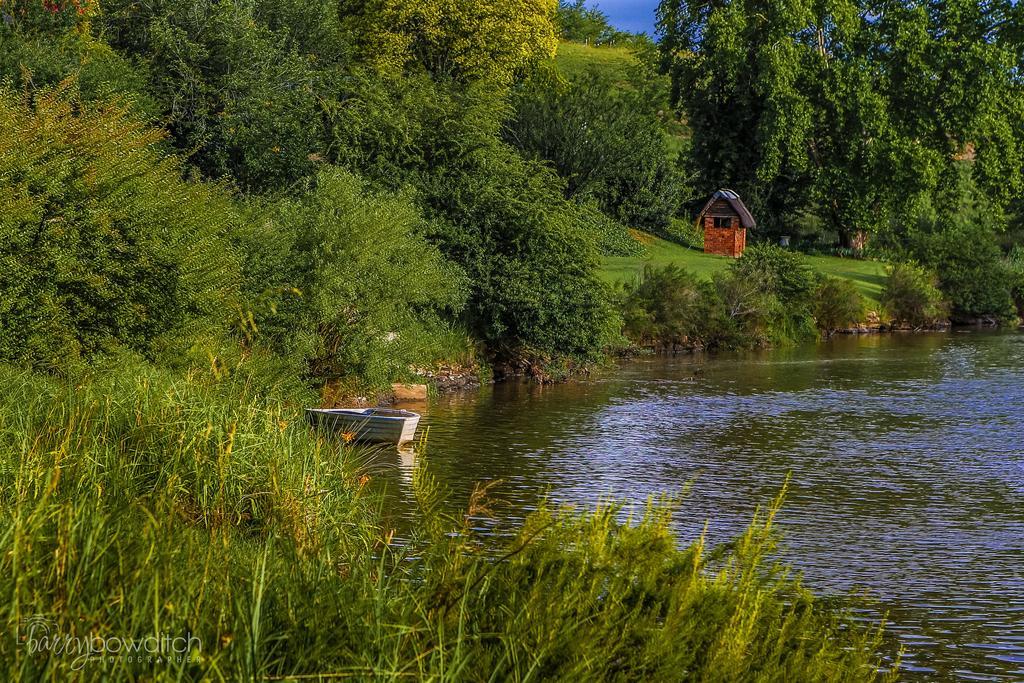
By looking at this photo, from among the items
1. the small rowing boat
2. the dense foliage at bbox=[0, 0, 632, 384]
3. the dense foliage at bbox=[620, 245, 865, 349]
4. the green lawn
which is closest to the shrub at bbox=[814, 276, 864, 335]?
the dense foliage at bbox=[620, 245, 865, 349]

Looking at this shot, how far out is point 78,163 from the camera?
714 inches

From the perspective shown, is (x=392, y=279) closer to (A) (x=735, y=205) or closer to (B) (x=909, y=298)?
(B) (x=909, y=298)

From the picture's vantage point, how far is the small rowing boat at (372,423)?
22781 millimetres

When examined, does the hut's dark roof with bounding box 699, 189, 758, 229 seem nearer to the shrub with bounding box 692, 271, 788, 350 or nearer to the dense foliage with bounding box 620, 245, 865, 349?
the dense foliage with bounding box 620, 245, 865, 349

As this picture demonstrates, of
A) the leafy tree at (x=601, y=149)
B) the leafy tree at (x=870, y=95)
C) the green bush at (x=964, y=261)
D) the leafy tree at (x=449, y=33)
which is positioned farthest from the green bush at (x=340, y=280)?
the leafy tree at (x=870, y=95)

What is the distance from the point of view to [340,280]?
26.2 meters

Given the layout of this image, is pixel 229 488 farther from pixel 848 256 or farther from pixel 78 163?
pixel 848 256

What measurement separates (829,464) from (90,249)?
13.7 metres

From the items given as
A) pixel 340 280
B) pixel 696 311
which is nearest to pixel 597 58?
pixel 696 311

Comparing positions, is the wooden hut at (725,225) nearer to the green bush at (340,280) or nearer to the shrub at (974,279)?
the shrub at (974,279)

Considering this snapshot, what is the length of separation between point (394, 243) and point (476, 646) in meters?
21.8

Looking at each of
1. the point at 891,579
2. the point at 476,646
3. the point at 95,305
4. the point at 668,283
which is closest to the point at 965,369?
the point at 668,283

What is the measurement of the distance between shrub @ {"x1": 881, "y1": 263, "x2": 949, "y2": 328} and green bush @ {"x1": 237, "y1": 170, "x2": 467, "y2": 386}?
104 feet

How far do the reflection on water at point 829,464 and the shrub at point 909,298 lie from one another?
15.7m
